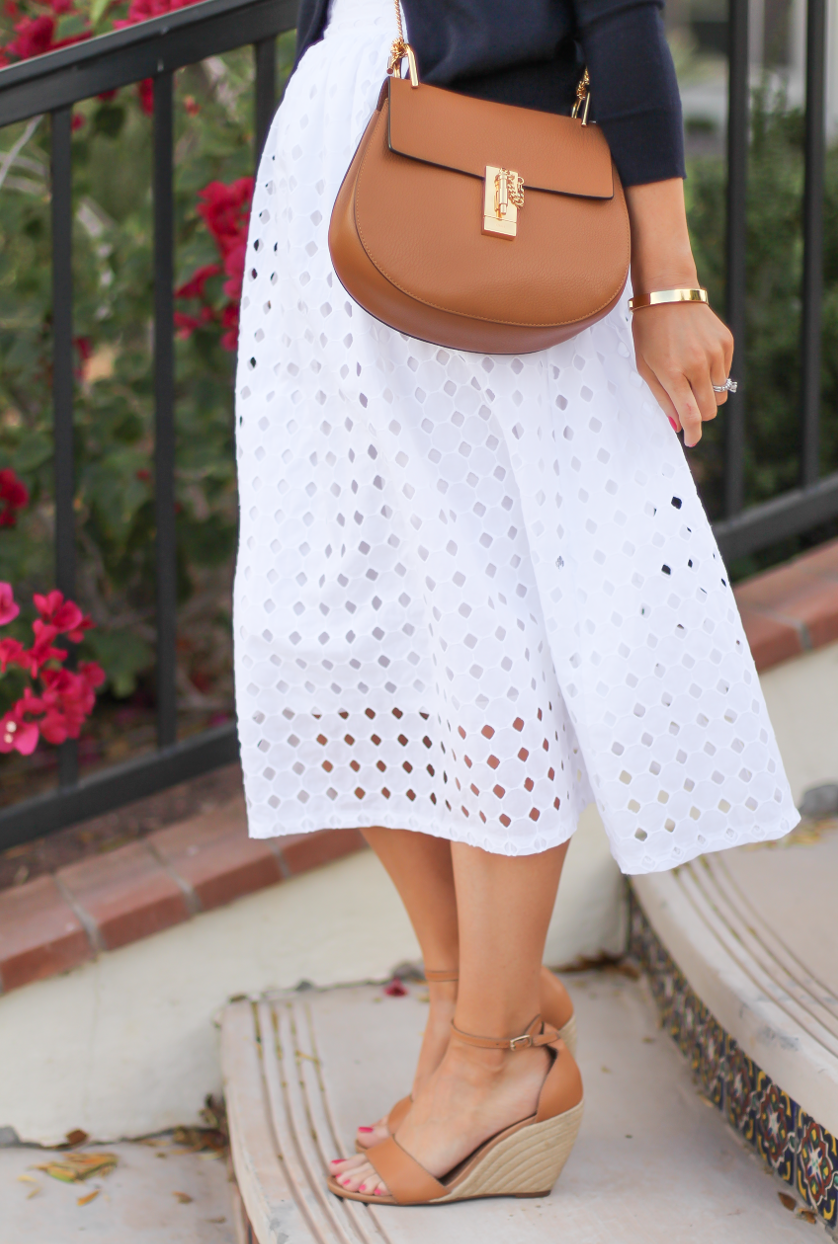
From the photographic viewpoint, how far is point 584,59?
1009 mm

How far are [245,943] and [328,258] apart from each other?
0.97m

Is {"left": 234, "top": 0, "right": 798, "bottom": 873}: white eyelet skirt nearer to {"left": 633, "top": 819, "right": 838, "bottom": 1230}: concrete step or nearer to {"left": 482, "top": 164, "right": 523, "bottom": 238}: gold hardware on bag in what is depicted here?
{"left": 482, "top": 164, "right": 523, "bottom": 238}: gold hardware on bag

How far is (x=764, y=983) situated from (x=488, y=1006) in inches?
15.3

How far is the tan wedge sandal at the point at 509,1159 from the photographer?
113 cm

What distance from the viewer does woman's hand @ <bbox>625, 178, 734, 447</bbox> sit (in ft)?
3.28

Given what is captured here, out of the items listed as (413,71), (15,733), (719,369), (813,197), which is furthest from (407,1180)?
(813,197)

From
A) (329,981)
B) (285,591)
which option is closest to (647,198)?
(285,591)

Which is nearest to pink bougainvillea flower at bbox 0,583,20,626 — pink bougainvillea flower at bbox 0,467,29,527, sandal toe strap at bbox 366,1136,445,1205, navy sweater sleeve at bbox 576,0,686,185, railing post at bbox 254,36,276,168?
pink bougainvillea flower at bbox 0,467,29,527

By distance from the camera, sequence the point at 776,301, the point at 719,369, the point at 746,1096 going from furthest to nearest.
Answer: the point at 776,301 < the point at 746,1096 < the point at 719,369

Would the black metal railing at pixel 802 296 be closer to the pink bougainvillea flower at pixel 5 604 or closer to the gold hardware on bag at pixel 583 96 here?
the gold hardware on bag at pixel 583 96

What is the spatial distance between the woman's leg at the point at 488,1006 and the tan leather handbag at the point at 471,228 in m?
0.52

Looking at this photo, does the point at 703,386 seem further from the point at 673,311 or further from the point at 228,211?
the point at 228,211

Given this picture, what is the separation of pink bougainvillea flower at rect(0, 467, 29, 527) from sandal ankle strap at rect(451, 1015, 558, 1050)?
3.61 feet

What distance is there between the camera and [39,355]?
187 cm
